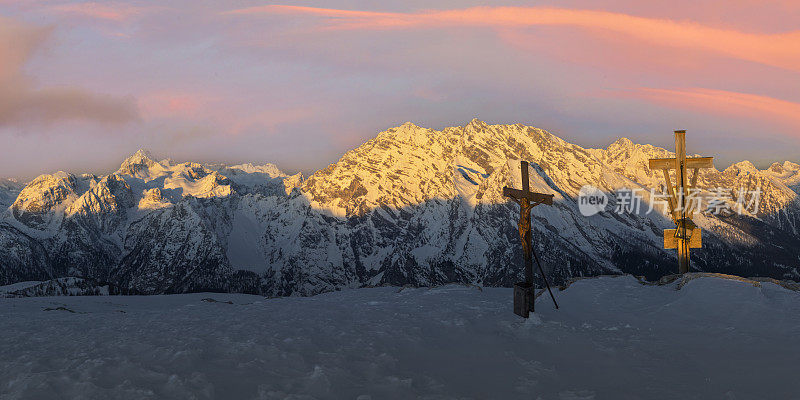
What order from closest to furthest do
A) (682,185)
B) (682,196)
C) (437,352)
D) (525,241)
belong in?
(437,352)
(525,241)
(682,196)
(682,185)

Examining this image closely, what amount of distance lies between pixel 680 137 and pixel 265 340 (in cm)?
2457

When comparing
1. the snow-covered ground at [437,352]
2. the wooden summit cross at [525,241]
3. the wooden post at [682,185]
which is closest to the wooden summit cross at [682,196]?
the wooden post at [682,185]

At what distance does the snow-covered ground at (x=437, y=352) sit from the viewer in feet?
35.7

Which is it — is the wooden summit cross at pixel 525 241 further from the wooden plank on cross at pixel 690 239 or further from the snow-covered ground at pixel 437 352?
the wooden plank on cross at pixel 690 239

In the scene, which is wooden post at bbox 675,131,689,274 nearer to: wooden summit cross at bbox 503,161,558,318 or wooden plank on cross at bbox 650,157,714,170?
wooden plank on cross at bbox 650,157,714,170

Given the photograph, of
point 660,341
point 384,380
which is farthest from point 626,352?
point 384,380

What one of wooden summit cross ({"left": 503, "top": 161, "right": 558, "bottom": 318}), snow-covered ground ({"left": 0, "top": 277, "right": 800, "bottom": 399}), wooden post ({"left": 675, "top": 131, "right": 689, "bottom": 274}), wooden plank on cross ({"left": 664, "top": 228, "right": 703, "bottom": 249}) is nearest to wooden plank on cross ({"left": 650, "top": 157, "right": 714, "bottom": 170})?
wooden post ({"left": 675, "top": 131, "right": 689, "bottom": 274})

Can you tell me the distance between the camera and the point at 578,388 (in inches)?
437

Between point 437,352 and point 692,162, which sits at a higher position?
point 692,162

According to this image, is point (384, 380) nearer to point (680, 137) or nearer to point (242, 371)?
point (242, 371)

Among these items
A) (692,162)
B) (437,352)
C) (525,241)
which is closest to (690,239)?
(692,162)

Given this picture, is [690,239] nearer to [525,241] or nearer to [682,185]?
[682,185]

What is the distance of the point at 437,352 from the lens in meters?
14.4

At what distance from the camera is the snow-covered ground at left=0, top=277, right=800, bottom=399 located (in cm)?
1088
